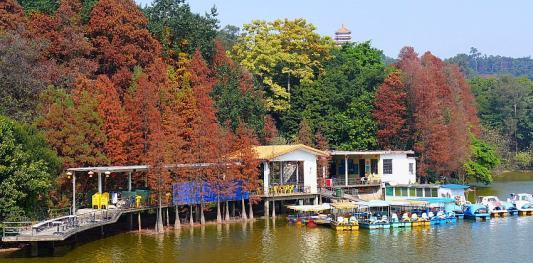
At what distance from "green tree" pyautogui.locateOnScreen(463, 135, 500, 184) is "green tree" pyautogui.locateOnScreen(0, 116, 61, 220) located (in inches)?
2115

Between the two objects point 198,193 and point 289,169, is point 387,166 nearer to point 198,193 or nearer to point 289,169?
point 289,169

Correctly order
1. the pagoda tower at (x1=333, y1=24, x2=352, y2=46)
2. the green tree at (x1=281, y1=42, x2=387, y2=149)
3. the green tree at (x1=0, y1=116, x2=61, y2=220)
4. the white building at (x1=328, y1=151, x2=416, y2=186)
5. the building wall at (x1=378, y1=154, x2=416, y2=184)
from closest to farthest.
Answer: the green tree at (x1=0, y1=116, x2=61, y2=220) → the white building at (x1=328, y1=151, x2=416, y2=186) → the building wall at (x1=378, y1=154, x2=416, y2=184) → the green tree at (x1=281, y1=42, x2=387, y2=149) → the pagoda tower at (x1=333, y1=24, x2=352, y2=46)

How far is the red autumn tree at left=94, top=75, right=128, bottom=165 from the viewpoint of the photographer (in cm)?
5031

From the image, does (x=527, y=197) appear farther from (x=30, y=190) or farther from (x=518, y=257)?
(x=30, y=190)

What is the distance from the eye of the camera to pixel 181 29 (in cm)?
6988

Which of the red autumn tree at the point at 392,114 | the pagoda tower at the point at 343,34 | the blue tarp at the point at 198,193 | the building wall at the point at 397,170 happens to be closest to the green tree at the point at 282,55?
the red autumn tree at the point at 392,114

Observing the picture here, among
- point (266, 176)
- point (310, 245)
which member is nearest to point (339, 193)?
point (266, 176)

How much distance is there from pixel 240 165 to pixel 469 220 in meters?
18.0

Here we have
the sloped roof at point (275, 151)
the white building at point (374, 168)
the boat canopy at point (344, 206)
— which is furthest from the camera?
the white building at point (374, 168)

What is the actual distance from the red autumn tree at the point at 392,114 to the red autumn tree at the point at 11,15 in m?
37.1

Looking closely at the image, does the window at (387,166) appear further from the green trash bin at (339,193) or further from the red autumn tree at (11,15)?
the red autumn tree at (11,15)

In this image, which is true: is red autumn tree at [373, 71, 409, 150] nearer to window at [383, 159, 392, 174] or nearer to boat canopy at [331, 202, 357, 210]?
window at [383, 159, 392, 174]

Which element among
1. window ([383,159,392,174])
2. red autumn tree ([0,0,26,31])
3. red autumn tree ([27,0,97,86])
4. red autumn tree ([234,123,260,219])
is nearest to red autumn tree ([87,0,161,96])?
red autumn tree ([27,0,97,86])

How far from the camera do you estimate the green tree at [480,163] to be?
83.2 metres
